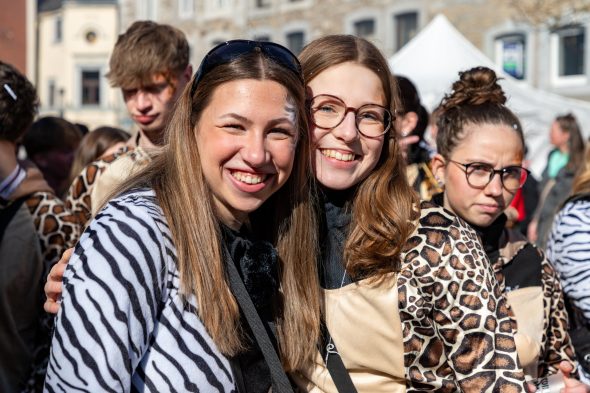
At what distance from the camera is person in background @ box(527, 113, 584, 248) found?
838 cm

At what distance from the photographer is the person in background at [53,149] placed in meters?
5.82

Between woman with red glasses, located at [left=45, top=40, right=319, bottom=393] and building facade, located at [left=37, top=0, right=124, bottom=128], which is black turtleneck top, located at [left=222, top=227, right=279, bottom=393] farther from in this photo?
building facade, located at [left=37, top=0, right=124, bottom=128]

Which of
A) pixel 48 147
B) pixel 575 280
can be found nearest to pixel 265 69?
pixel 575 280

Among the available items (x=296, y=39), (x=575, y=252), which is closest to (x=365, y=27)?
(x=296, y=39)

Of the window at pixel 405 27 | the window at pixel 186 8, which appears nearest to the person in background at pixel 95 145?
the window at pixel 405 27

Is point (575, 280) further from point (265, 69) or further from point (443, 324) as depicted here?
point (265, 69)

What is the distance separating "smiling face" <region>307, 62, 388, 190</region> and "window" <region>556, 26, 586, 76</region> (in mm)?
20663

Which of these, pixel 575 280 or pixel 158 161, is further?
pixel 575 280

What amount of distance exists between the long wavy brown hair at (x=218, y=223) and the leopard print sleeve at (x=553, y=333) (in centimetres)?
111

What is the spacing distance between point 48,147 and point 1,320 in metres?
2.91

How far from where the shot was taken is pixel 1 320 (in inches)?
124

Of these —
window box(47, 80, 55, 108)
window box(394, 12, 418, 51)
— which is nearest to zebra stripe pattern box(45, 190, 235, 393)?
window box(394, 12, 418, 51)

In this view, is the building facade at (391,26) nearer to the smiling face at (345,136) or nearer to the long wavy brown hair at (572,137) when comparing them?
the long wavy brown hair at (572,137)

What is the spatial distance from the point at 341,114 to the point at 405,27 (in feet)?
77.9
